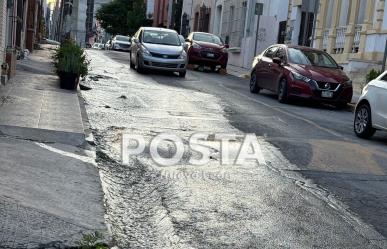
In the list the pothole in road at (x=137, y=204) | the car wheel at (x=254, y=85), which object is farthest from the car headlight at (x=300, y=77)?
the pothole in road at (x=137, y=204)

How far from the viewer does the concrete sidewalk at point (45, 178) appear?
4.84m

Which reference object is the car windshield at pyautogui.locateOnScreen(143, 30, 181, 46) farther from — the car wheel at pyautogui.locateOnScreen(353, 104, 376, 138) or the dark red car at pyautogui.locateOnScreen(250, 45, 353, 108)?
the car wheel at pyautogui.locateOnScreen(353, 104, 376, 138)

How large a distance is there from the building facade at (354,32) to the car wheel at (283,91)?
226 inches

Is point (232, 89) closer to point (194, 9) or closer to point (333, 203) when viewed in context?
point (333, 203)

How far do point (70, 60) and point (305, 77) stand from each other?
5733 millimetres

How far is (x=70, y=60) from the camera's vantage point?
1345 centimetres

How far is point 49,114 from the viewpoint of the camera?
9938 millimetres

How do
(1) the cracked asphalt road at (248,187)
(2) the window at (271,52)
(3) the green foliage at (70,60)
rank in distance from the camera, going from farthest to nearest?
(2) the window at (271,52), (3) the green foliage at (70,60), (1) the cracked asphalt road at (248,187)

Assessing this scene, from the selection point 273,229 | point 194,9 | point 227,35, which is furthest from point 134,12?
point 273,229

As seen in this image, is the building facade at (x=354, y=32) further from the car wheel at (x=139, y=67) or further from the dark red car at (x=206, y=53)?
the car wheel at (x=139, y=67)

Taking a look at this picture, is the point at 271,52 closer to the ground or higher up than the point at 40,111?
higher up

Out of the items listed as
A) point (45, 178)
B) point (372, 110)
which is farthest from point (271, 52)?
point (45, 178)

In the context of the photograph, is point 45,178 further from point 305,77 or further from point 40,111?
point 305,77

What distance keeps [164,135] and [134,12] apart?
58434 millimetres
